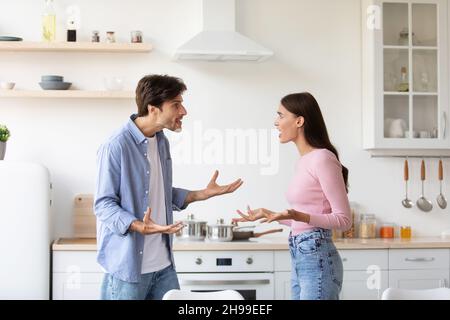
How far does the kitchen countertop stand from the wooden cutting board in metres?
0.06

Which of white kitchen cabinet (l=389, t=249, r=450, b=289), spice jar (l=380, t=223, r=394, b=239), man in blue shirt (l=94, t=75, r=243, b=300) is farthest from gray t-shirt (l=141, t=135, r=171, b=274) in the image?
spice jar (l=380, t=223, r=394, b=239)

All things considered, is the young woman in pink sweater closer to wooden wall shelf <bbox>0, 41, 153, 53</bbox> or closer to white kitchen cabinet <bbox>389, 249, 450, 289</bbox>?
white kitchen cabinet <bbox>389, 249, 450, 289</bbox>

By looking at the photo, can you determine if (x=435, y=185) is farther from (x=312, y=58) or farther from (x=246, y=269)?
(x=246, y=269)

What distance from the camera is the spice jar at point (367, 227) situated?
4.49 meters

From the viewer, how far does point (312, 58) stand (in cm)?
463

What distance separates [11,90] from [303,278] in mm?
2441

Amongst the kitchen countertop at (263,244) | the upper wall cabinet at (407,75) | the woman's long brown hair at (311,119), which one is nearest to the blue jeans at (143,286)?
the woman's long brown hair at (311,119)

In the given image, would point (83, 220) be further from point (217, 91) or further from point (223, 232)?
point (217, 91)

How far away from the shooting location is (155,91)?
254 centimetres

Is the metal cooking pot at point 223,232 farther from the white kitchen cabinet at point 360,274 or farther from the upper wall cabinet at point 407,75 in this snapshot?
the upper wall cabinet at point 407,75

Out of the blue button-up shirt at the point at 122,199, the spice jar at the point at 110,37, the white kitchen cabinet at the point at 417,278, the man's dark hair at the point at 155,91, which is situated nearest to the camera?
the blue button-up shirt at the point at 122,199

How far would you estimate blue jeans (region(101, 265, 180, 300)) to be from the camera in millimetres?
2385

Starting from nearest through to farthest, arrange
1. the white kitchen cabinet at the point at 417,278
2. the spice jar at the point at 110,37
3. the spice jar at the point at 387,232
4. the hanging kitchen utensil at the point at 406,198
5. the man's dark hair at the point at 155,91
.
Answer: the man's dark hair at the point at 155,91 < the white kitchen cabinet at the point at 417,278 < the spice jar at the point at 110,37 < the spice jar at the point at 387,232 < the hanging kitchen utensil at the point at 406,198
